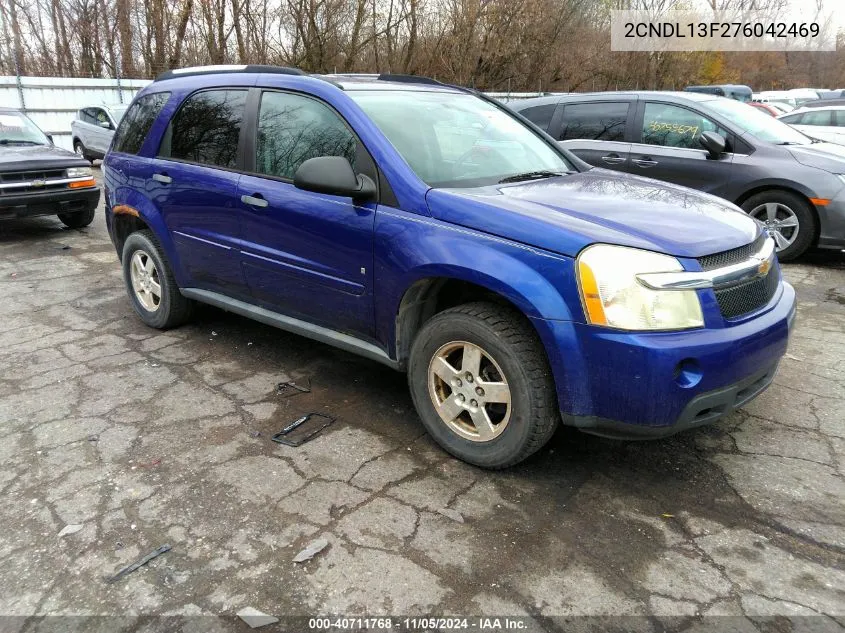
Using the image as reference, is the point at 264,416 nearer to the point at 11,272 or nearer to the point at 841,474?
the point at 841,474

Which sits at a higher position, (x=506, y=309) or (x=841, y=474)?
(x=506, y=309)

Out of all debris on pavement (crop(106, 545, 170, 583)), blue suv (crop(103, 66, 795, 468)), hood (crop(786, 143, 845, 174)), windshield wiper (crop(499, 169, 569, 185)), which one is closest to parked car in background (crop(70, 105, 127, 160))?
blue suv (crop(103, 66, 795, 468))

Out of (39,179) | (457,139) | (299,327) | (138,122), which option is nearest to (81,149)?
(39,179)

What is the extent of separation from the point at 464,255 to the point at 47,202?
7136 millimetres

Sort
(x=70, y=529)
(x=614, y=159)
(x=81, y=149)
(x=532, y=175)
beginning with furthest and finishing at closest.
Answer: (x=81, y=149) < (x=614, y=159) < (x=532, y=175) < (x=70, y=529)

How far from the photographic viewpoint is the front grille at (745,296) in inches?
107

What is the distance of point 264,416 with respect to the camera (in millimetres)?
3650

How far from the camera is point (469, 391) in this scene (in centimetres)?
306

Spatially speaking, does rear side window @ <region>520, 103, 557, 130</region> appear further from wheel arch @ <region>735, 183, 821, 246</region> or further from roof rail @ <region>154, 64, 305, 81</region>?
roof rail @ <region>154, 64, 305, 81</region>

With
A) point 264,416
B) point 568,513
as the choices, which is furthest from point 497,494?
point 264,416

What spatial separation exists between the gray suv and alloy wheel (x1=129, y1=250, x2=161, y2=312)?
4.16 m

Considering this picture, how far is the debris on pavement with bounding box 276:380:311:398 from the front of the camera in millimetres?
3938

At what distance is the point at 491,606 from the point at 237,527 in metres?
1.10

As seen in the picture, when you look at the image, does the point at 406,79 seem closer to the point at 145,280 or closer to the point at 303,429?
the point at 303,429
